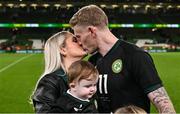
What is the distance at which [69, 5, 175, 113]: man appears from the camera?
13.7 feet

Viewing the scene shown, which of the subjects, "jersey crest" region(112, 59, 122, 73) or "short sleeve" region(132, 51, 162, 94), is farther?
"jersey crest" region(112, 59, 122, 73)

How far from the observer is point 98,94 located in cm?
442

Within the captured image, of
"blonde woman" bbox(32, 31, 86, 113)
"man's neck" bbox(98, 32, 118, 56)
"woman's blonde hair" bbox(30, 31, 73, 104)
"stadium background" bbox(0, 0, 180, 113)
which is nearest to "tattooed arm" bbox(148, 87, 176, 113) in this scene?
"man's neck" bbox(98, 32, 118, 56)

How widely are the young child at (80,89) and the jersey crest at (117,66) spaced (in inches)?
27.3

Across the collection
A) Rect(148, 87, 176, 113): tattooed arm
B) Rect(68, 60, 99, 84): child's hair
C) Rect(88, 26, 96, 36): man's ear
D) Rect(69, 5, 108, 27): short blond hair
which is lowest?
Rect(148, 87, 176, 113): tattooed arm

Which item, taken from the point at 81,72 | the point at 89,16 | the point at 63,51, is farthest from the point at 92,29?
the point at 81,72

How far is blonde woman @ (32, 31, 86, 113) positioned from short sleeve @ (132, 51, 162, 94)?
0.46m

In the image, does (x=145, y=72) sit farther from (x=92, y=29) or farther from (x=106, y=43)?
(x=92, y=29)

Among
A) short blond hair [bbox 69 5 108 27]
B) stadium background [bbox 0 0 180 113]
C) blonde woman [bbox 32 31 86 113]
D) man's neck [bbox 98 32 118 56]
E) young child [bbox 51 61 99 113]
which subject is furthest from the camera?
stadium background [bbox 0 0 180 113]

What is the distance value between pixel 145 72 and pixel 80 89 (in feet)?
2.53

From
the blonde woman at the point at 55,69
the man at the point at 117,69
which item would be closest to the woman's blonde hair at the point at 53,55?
the blonde woman at the point at 55,69

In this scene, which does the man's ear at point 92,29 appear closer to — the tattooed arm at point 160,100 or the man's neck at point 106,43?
the man's neck at point 106,43

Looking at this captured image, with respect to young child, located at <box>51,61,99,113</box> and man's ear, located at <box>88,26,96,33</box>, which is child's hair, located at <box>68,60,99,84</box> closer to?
young child, located at <box>51,61,99,113</box>

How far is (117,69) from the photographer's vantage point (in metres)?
4.31
